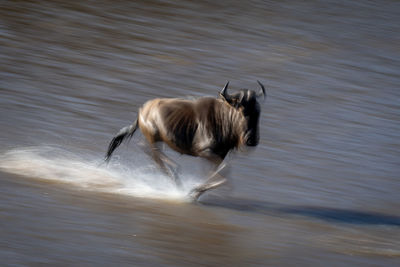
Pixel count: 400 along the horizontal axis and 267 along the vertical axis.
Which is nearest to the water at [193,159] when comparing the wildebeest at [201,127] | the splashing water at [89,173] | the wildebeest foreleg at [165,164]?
the splashing water at [89,173]

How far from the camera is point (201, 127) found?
22.5 ft

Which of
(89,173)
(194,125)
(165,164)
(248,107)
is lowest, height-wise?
(89,173)

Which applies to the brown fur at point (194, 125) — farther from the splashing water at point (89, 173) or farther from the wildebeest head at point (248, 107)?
the splashing water at point (89, 173)

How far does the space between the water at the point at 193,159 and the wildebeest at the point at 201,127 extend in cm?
30

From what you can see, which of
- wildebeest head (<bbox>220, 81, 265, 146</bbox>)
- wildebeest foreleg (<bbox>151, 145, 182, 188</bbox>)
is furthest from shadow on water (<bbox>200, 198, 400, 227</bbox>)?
wildebeest head (<bbox>220, 81, 265, 146</bbox>)

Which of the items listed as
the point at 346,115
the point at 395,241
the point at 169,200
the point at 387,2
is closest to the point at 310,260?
the point at 395,241

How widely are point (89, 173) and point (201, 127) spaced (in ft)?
5.07

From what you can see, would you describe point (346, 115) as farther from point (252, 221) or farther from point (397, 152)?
point (252, 221)

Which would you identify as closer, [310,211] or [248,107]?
[248,107]

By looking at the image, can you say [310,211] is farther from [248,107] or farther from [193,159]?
[193,159]

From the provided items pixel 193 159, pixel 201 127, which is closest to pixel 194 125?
pixel 201 127

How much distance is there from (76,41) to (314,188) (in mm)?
5940

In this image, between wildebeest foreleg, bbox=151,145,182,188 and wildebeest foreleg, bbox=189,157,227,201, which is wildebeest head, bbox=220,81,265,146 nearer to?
wildebeest foreleg, bbox=189,157,227,201

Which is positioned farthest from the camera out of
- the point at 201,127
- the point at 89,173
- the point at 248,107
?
the point at 89,173
